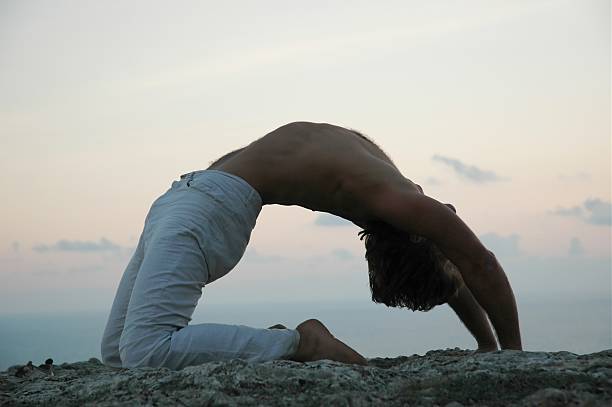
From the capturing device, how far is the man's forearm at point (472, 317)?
427 cm

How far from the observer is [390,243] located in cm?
387

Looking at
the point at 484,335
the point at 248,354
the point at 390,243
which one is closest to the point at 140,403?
the point at 248,354

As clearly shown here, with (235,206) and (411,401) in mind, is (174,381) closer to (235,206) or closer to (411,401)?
Answer: (411,401)

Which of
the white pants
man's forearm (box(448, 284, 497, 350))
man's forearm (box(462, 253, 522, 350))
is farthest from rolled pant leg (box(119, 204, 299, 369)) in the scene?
man's forearm (box(448, 284, 497, 350))

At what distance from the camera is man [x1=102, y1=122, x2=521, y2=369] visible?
3.36 meters

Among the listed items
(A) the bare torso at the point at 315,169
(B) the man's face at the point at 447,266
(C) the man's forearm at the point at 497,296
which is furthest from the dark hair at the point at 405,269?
(C) the man's forearm at the point at 497,296

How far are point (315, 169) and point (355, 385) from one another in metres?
1.25

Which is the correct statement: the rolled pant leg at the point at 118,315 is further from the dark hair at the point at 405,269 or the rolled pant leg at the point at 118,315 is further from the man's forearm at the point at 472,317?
the man's forearm at the point at 472,317

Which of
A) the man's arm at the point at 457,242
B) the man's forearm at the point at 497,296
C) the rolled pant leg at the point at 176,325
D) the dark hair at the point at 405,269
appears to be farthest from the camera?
the dark hair at the point at 405,269

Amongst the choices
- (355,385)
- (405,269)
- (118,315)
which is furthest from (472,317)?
(118,315)

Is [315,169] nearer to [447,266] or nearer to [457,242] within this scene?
[457,242]

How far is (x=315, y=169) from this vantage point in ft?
12.3

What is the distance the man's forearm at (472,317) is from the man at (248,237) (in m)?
0.11

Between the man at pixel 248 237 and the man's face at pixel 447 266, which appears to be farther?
the man's face at pixel 447 266
